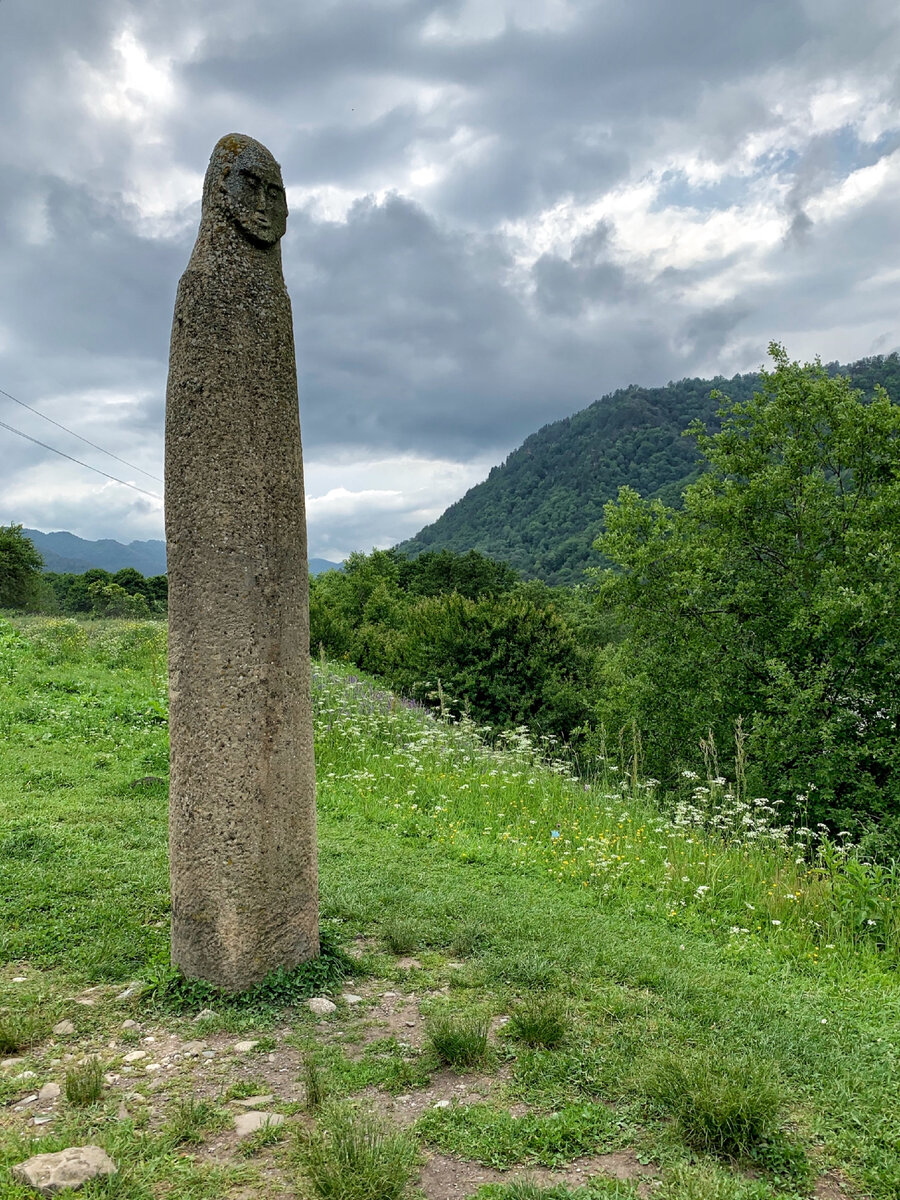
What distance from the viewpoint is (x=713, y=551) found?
15.3 meters

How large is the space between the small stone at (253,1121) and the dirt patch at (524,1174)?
0.67 meters

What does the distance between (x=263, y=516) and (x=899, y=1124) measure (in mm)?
4004

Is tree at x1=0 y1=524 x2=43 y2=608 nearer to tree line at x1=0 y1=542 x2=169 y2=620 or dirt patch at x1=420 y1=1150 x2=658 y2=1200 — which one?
tree line at x1=0 y1=542 x2=169 y2=620

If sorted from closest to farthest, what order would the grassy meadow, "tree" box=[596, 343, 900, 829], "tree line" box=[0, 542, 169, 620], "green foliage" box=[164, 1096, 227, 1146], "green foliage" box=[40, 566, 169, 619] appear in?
the grassy meadow
"green foliage" box=[164, 1096, 227, 1146]
"tree" box=[596, 343, 900, 829]
"tree line" box=[0, 542, 169, 620]
"green foliage" box=[40, 566, 169, 619]

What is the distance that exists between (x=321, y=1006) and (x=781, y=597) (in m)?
12.7

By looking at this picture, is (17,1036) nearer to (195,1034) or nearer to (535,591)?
(195,1034)

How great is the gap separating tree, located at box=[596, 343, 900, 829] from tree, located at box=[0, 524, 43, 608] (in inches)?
1732

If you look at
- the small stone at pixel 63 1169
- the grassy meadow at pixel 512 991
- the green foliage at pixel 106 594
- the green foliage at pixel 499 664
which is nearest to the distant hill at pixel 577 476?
the green foliage at pixel 106 594

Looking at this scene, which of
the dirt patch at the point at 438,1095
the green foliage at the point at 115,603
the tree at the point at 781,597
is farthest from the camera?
the green foliage at the point at 115,603

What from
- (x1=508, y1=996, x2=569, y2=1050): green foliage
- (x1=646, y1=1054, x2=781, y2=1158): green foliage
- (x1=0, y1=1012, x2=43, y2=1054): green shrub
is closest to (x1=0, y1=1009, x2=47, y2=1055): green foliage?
(x1=0, y1=1012, x2=43, y2=1054): green shrub

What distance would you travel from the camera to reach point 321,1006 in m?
4.23

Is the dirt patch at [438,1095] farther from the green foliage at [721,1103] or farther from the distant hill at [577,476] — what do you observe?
the distant hill at [577,476]

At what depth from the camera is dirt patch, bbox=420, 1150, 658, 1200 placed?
2.74m

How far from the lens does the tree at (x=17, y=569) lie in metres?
48.8
